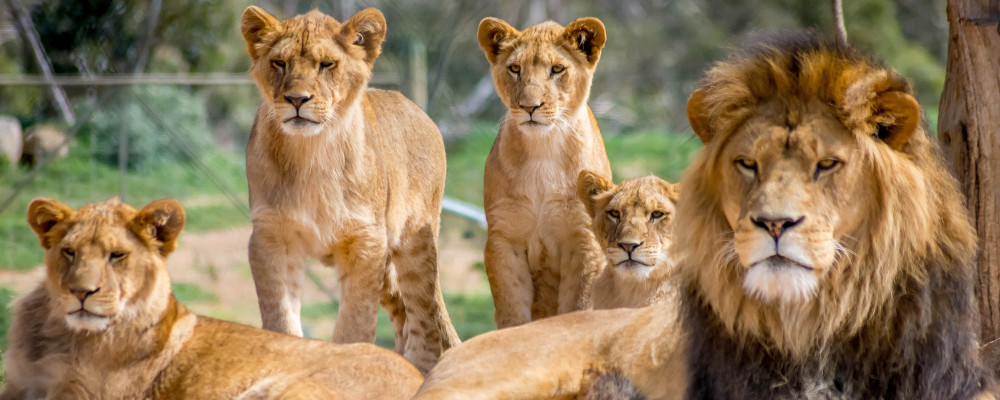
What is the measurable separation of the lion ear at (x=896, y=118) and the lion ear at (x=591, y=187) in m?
1.66

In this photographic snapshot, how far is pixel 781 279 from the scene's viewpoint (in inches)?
89.5

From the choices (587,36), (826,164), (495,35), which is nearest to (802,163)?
(826,164)

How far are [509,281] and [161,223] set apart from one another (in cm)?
144

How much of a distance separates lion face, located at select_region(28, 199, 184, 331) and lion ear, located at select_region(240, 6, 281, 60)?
729 mm

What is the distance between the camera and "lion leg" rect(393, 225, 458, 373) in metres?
4.47

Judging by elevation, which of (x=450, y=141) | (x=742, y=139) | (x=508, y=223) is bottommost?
(x=450, y=141)

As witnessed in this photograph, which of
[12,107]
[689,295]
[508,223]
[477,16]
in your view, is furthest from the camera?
[477,16]

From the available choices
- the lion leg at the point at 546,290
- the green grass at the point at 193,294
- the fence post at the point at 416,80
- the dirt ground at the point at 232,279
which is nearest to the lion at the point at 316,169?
the lion leg at the point at 546,290

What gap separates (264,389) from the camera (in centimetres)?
340

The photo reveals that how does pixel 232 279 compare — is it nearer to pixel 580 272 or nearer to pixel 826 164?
pixel 580 272

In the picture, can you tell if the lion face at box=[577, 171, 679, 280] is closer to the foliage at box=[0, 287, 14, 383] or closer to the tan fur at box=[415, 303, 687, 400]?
the tan fur at box=[415, 303, 687, 400]

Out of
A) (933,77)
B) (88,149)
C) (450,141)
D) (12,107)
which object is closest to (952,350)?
(88,149)

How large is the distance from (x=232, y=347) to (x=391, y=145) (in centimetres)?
121

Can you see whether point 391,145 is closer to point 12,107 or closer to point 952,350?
point 952,350
